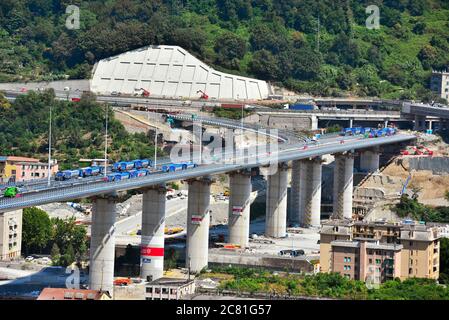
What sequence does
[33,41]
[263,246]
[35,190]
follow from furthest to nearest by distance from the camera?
[33,41]
[263,246]
[35,190]

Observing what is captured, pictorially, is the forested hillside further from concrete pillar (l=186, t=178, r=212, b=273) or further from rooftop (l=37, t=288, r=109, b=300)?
rooftop (l=37, t=288, r=109, b=300)

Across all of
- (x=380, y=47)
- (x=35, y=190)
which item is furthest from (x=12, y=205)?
(x=380, y=47)

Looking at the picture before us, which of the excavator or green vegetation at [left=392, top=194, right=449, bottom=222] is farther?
the excavator

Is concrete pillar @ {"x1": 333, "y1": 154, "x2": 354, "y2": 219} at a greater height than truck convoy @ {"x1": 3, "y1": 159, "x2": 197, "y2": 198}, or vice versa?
truck convoy @ {"x1": 3, "y1": 159, "x2": 197, "y2": 198}

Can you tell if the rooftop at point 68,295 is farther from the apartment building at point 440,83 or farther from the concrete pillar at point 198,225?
the apartment building at point 440,83

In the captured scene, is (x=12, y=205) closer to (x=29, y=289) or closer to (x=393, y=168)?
(x=29, y=289)

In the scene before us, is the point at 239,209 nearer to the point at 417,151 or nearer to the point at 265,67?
the point at 417,151

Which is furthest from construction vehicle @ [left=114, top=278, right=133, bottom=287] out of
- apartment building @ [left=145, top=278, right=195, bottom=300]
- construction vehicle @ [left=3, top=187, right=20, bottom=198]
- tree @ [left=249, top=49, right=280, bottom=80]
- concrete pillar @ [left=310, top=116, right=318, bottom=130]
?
tree @ [left=249, top=49, right=280, bottom=80]
